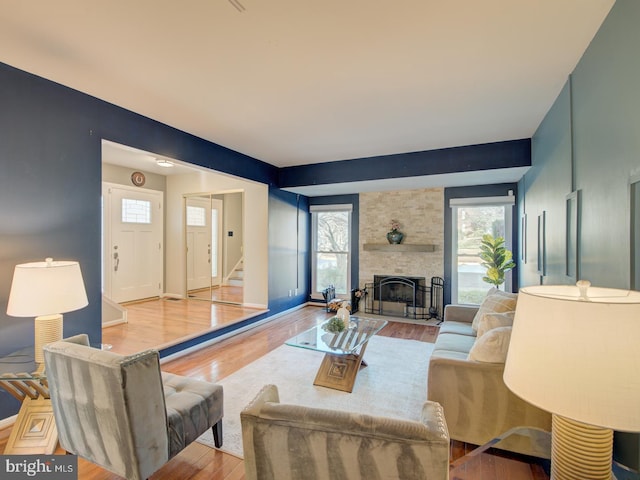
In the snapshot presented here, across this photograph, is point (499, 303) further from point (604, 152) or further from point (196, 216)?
point (196, 216)

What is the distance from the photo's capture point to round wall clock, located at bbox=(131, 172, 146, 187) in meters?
6.07

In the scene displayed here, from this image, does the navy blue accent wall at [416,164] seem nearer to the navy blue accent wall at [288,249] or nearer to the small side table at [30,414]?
the navy blue accent wall at [288,249]

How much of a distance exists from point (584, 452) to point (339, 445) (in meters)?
0.75

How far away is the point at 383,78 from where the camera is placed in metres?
2.46

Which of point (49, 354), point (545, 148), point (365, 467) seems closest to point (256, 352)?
point (49, 354)

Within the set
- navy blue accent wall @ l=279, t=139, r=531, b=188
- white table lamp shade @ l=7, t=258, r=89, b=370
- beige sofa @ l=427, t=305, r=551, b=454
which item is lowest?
beige sofa @ l=427, t=305, r=551, b=454

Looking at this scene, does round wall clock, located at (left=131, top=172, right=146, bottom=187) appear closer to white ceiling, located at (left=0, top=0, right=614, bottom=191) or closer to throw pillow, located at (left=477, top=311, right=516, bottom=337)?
white ceiling, located at (left=0, top=0, right=614, bottom=191)

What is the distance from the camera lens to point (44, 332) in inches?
80.7

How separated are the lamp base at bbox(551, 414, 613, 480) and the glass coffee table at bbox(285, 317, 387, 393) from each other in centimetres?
189

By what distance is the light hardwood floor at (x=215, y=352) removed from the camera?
1.29 metres

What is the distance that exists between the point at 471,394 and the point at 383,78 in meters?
2.34

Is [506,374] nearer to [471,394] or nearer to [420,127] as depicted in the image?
[471,394]

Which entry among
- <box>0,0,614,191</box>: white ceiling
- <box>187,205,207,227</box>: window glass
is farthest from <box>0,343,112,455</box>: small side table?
<box>187,205,207,227</box>: window glass

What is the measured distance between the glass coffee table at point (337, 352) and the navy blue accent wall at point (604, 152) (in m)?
1.77
